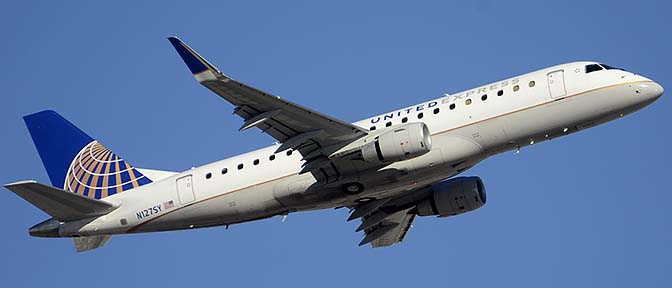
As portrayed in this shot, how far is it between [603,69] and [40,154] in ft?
81.0

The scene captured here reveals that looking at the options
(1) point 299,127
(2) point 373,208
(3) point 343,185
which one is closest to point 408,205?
(2) point 373,208

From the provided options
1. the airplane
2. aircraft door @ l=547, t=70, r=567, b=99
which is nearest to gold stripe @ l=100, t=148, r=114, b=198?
the airplane

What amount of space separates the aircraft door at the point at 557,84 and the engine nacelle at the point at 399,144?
5.04m

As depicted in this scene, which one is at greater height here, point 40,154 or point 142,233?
point 40,154

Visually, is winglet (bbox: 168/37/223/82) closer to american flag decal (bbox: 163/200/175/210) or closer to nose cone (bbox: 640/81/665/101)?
american flag decal (bbox: 163/200/175/210)

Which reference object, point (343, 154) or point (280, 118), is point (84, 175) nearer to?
point (280, 118)

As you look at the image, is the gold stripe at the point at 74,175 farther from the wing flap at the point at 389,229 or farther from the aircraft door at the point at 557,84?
the aircraft door at the point at 557,84

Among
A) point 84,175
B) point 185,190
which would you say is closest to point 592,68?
point 185,190

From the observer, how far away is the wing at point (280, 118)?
35.2 meters

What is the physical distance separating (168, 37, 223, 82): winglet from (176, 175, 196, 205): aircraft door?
358 inches

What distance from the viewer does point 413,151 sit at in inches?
1528

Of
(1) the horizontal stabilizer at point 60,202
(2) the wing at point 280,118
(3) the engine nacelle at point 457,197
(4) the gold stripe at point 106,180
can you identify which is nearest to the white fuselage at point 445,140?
(2) the wing at point 280,118

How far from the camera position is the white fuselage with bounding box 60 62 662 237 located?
131 feet

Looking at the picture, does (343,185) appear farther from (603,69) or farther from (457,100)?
(603,69)
